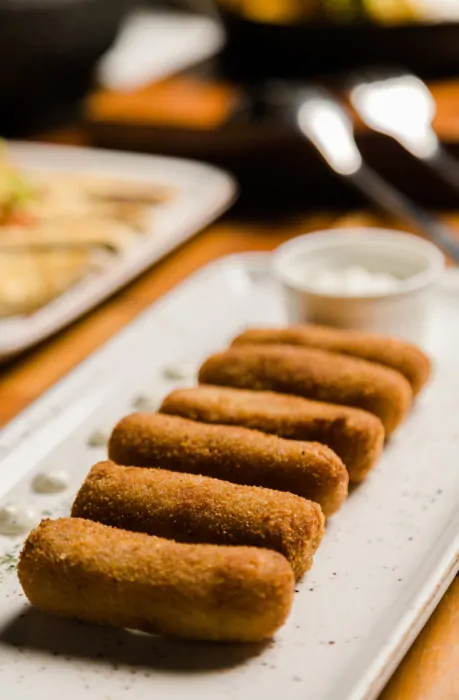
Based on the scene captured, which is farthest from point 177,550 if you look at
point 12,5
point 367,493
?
point 12,5

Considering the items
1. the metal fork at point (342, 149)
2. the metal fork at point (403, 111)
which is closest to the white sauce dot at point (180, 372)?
the metal fork at point (342, 149)

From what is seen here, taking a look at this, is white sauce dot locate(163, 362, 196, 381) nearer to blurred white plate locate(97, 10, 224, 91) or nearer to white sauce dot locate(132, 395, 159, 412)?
white sauce dot locate(132, 395, 159, 412)

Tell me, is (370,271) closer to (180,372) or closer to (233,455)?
(180,372)

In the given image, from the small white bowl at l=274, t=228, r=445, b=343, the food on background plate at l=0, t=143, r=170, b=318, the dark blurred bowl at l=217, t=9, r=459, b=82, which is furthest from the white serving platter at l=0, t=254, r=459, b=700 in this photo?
the dark blurred bowl at l=217, t=9, r=459, b=82

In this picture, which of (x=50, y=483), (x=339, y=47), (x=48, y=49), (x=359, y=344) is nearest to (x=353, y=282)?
(x=359, y=344)

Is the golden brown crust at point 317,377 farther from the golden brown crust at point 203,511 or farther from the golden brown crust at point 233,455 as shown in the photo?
the golden brown crust at point 203,511

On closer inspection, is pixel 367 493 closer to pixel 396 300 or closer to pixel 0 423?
pixel 396 300
